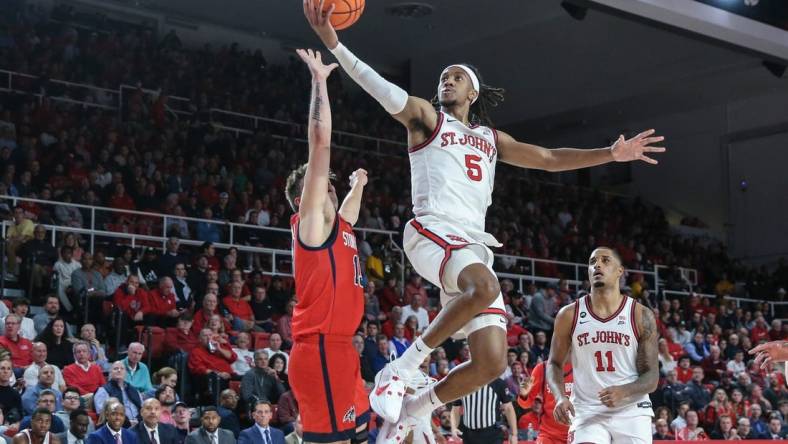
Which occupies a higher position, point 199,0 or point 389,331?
point 199,0

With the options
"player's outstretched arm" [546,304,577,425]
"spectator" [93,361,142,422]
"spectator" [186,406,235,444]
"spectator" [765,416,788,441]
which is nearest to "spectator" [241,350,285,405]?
"spectator" [186,406,235,444]

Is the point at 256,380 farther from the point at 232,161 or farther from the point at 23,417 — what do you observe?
the point at 232,161

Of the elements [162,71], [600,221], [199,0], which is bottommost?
[600,221]

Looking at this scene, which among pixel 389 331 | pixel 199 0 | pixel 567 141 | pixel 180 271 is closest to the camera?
pixel 180 271

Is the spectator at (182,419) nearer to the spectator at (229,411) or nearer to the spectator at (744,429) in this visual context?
the spectator at (229,411)

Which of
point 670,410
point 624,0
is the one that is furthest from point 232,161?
point 670,410

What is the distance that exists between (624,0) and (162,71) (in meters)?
9.48

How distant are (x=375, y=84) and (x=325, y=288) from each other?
1.34m

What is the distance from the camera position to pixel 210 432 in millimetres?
11141

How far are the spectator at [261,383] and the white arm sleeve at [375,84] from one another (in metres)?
6.76

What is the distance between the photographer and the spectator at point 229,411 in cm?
1177

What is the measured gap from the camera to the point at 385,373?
6.29 meters

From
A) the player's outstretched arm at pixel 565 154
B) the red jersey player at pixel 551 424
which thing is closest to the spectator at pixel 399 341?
the red jersey player at pixel 551 424

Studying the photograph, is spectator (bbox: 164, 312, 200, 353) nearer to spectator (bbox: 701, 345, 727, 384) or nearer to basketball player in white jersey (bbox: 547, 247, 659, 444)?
Result: basketball player in white jersey (bbox: 547, 247, 659, 444)
